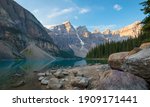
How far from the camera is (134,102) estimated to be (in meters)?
8.20

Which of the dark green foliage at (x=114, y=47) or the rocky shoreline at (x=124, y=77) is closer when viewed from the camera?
the rocky shoreline at (x=124, y=77)

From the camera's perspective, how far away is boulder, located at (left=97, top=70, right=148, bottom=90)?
524 inches

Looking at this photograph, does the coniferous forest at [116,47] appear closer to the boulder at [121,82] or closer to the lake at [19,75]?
the lake at [19,75]

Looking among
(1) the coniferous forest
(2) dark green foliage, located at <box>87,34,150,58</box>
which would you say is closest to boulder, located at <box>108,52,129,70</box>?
(1) the coniferous forest

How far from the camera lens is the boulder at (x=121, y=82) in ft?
43.7

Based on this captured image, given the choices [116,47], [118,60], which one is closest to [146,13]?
[118,60]

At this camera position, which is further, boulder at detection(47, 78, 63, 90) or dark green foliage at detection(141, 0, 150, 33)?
dark green foliage at detection(141, 0, 150, 33)

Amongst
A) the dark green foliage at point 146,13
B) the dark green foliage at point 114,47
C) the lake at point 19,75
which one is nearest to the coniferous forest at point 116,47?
the dark green foliage at point 114,47

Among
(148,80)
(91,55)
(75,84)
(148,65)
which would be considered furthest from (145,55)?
(91,55)

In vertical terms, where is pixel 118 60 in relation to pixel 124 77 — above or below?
above

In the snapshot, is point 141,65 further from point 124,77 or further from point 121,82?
point 121,82

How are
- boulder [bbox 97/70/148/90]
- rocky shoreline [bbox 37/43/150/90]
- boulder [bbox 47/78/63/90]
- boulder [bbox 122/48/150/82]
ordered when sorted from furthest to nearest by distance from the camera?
boulder [bbox 47/78/63/90] < boulder [bbox 122/48/150/82] < rocky shoreline [bbox 37/43/150/90] < boulder [bbox 97/70/148/90]

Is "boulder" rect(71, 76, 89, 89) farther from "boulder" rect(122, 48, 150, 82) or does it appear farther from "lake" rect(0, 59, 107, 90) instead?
"boulder" rect(122, 48, 150, 82)

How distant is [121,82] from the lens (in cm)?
1348
